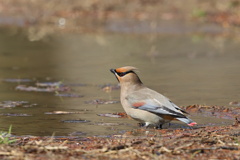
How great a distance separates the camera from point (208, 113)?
7867 mm

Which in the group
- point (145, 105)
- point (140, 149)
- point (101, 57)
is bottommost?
point (140, 149)

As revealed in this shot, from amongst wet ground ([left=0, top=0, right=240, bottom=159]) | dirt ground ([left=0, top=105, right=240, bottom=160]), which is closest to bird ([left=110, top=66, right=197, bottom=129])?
wet ground ([left=0, top=0, right=240, bottom=159])

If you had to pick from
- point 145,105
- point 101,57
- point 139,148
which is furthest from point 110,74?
point 139,148

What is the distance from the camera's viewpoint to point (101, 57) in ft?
46.0

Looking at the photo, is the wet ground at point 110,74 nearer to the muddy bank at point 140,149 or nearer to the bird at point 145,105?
the muddy bank at point 140,149

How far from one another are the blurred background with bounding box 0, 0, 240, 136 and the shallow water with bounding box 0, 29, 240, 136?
1 cm

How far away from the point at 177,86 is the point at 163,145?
4.84 m

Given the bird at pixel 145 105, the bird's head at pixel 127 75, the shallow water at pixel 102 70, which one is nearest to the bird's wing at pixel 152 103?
the bird at pixel 145 105

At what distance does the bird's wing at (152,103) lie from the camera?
6.82 metres

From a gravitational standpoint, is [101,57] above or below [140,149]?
above

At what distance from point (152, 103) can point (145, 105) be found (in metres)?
0.08

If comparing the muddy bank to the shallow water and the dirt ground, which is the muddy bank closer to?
the dirt ground

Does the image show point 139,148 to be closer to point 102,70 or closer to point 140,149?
point 140,149

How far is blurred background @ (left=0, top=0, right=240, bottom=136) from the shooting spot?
26.9 ft
